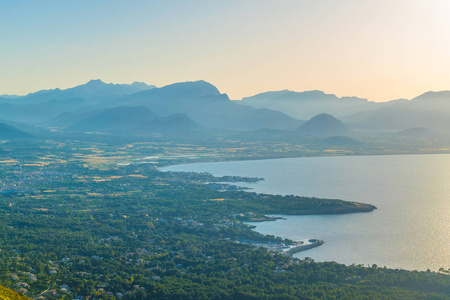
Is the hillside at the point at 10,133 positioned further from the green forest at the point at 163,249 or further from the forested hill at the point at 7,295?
the forested hill at the point at 7,295

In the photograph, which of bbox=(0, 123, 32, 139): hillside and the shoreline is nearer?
the shoreline

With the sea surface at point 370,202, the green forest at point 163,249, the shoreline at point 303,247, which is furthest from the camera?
the sea surface at point 370,202

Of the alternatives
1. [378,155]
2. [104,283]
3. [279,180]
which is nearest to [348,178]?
[279,180]

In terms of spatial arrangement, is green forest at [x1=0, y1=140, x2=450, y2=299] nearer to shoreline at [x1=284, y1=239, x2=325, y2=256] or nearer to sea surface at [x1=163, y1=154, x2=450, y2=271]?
shoreline at [x1=284, y1=239, x2=325, y2=256]

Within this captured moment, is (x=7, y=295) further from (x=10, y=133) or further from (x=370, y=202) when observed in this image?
(x=10, y=133)

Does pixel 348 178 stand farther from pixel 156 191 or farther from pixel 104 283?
pixel 104 283

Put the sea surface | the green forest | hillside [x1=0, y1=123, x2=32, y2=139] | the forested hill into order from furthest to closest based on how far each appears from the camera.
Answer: hillside [x1=0, y1=123, x2=32, y2=139], the sea surface, the green forest, the forested hill

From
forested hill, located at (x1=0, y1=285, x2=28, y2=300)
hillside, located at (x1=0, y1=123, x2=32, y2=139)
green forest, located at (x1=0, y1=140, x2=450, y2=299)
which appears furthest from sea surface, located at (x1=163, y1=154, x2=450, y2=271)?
hillside, located at (x1=0, y1=123, x2=32, y2=139)

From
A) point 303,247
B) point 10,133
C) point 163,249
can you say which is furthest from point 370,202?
point 10,133

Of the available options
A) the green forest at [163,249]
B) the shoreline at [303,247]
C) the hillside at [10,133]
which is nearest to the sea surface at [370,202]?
the shoreline at [303,247]
